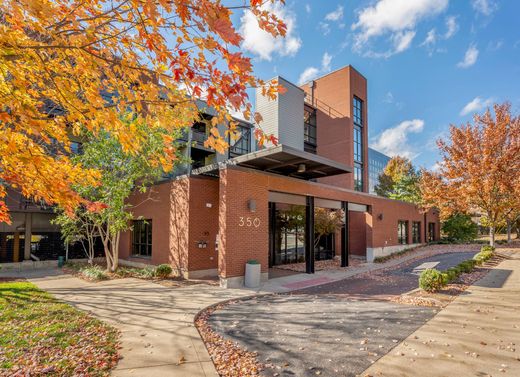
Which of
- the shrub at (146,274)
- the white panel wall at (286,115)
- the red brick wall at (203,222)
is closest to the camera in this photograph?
the shrub at (146,274)

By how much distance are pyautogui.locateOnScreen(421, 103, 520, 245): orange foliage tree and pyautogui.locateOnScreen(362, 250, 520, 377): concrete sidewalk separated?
10.6m

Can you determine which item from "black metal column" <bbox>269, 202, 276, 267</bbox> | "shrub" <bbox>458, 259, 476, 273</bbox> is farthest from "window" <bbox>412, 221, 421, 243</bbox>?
"black metal column" <bbox>269, 202, 276, 267</bbox>

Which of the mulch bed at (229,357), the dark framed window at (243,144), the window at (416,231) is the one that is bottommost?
the mulch bed at (229,357)

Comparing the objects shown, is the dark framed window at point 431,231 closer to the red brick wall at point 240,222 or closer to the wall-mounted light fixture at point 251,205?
the red brick wall at point 240,222

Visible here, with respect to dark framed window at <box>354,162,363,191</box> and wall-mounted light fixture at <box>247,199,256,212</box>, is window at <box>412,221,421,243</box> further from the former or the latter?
wall-mounted light fixture at <box>247,199,256,212</box>

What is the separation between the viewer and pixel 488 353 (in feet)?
17.3

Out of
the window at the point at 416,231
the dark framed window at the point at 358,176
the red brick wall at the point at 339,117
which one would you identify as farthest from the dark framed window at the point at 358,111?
the window at the point at 416,231

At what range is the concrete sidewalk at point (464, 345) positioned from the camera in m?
4.70

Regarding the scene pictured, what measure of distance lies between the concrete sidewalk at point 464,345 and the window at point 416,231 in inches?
832

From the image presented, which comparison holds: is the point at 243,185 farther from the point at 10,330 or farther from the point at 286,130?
the point at 286,130

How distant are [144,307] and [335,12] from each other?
10385 mm

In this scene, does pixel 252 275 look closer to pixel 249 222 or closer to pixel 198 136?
pixel 249 222

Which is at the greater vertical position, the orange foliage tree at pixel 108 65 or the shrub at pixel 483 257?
the orange foliage tree at pixel 108 65

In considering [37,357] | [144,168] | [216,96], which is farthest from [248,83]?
[144,168]
